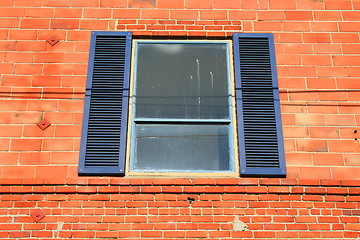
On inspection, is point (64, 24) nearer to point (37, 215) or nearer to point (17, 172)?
point (17, 172)

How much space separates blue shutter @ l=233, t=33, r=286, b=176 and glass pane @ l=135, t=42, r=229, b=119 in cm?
22

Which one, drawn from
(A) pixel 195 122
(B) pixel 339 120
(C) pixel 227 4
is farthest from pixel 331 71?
(A) pixel 195 122

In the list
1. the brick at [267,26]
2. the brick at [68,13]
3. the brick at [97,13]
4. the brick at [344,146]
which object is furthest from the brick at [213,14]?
the brick at [344,146]

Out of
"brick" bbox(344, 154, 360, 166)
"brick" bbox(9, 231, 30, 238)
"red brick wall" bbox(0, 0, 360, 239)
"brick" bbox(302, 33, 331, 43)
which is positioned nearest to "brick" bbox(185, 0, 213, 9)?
"red brick wall" bbox(0, 0, 360, 239)

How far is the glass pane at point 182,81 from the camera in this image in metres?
5.77

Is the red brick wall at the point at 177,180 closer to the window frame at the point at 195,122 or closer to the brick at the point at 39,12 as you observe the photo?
the brick at the point at 39,12

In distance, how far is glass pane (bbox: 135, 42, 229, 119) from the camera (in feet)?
18.9

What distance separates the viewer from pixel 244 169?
5324mm

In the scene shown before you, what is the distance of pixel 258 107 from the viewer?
5.70 meters

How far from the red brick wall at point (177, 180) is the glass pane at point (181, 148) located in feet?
0.82

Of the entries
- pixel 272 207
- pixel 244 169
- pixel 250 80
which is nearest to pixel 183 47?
pixel 250 80

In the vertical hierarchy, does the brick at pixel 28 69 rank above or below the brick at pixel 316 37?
below

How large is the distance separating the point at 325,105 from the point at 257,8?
5.41ft

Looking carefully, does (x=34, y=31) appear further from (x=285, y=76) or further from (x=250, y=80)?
(x=285, y=76)
